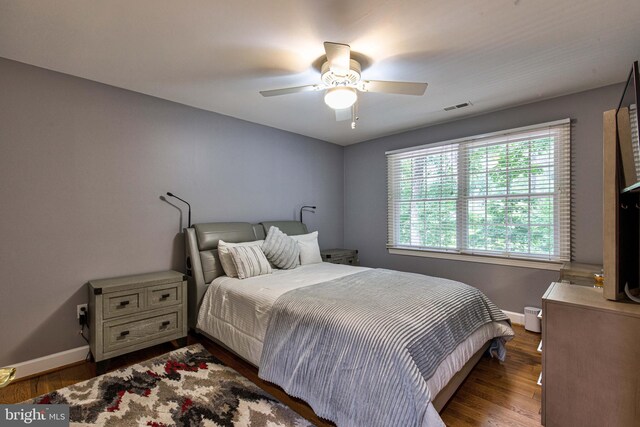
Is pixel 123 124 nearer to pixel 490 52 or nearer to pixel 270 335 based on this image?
pixel 270 335

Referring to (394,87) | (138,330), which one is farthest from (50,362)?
(394,87)

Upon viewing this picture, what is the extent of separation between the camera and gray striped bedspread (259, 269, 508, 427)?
146 cm

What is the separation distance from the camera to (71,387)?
213 cm

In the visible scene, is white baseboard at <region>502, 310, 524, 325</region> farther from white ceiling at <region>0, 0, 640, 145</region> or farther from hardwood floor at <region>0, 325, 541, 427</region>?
white ceiling at <region>0, 0, 640, 145</region>

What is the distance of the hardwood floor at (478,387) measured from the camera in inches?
72.1

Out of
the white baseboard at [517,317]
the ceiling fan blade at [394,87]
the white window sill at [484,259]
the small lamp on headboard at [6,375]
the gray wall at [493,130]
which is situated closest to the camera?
the small lamp on headboard at [6,375]

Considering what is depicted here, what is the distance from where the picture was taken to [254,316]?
7.50 feet

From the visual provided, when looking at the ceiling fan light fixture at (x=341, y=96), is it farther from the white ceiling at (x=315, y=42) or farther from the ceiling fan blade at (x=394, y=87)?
the white ceiling at (x=315, y=42)

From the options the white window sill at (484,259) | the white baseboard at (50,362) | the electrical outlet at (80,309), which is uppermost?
the white window sill at (484,259)

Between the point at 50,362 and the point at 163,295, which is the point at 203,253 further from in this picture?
the point at 50,362

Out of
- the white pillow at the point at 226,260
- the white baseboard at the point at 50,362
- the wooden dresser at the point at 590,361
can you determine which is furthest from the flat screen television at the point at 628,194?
the white baseboard at the point at 50,362

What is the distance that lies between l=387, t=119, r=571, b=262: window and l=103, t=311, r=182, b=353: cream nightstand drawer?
121 inches

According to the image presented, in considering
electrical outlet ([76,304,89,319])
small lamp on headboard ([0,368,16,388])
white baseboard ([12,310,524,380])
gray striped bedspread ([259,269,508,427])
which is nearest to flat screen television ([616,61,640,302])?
gray striped bedspread ([259,269,508,427])

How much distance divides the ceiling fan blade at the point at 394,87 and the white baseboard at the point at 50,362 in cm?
330
